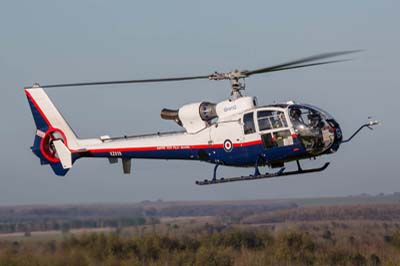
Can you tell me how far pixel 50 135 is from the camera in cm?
2667

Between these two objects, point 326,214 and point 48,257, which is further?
point 326,214

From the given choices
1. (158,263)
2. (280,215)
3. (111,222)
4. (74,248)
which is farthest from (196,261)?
(280,215)

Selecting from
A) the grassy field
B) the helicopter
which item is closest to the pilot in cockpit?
→ the helicopter

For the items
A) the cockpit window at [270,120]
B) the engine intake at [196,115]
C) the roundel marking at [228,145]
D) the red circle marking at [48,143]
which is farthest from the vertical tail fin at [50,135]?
the cockpit window at [270,120]

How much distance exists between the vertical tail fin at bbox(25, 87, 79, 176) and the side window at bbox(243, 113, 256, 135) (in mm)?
5905

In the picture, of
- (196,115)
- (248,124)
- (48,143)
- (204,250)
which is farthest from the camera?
(204,250)

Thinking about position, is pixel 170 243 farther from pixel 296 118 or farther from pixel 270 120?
Result: pixel 296 118

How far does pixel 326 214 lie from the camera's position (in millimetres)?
82188

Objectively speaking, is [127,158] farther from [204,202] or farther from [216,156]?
[204,202]

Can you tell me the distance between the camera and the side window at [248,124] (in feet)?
73.3

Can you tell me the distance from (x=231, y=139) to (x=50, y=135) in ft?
21.8

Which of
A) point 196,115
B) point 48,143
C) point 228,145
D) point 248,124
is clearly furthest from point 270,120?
point 48,143

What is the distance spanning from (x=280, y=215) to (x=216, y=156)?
2201 inches

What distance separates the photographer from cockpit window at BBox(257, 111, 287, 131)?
2188 centimetres
